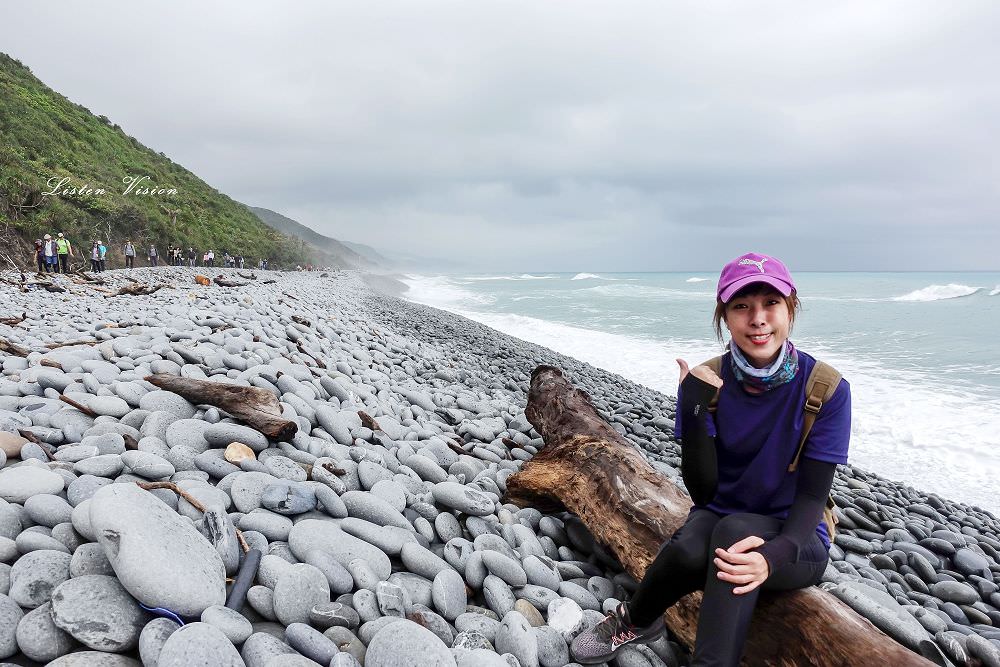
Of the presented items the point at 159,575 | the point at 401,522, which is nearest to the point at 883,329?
the point at 401,522

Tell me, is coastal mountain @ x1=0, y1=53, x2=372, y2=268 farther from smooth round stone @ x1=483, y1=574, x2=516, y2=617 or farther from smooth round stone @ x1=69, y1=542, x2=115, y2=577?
smooth round stone @ x1=483, y1=574, x2=516, y2=617

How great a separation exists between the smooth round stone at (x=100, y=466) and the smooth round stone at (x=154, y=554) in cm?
70

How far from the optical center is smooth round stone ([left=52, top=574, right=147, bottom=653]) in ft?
Result: 5.09

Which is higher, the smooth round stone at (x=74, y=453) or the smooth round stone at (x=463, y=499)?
the smooth round stone at (x=74, y=453)

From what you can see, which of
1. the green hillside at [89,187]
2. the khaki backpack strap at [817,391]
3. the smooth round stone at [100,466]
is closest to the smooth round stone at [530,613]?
the khaki backpack strap at [817,391]

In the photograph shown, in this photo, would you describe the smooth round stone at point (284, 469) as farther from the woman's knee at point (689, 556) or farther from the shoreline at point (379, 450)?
the woman's knee at point (689, 556)

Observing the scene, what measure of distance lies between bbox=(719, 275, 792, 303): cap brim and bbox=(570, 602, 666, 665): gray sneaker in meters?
1.44

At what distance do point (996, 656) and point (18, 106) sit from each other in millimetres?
44279

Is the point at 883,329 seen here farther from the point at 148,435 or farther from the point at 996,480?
the point at 148,435

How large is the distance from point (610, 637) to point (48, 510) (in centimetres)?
239

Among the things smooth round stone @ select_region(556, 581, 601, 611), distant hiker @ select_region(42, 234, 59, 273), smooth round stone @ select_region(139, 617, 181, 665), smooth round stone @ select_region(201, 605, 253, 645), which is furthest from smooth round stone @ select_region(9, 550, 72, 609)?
distant hiker @ select_region(42, 234, 59, 273)

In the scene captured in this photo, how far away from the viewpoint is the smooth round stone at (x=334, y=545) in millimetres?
2312

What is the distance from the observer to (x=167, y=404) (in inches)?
134

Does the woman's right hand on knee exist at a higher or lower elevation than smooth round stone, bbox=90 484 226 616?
higher
